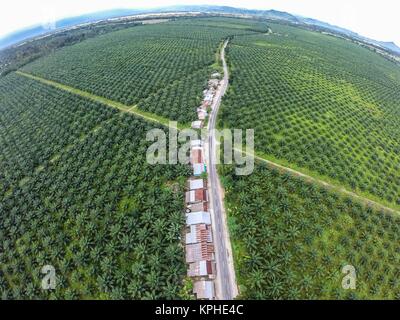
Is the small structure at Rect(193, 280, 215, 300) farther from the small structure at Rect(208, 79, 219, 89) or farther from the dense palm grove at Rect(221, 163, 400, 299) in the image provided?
the small structure at Rect(208, 79, 219, 89)

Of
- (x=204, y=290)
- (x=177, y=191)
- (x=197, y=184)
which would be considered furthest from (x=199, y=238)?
(x=197, y=184)

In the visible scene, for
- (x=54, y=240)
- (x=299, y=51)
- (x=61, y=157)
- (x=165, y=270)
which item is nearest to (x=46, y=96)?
(x=61, y=157)

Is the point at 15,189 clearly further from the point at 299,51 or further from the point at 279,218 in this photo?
the point at 299,51

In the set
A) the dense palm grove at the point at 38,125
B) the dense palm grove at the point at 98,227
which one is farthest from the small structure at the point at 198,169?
the dense palm grove at the point at 38,125

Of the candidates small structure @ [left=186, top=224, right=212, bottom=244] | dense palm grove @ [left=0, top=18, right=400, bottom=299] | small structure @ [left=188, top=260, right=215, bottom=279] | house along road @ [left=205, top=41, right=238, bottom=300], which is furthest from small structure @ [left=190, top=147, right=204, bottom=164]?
small structure @ [left=188, top=260, right=215, bottom=279]
